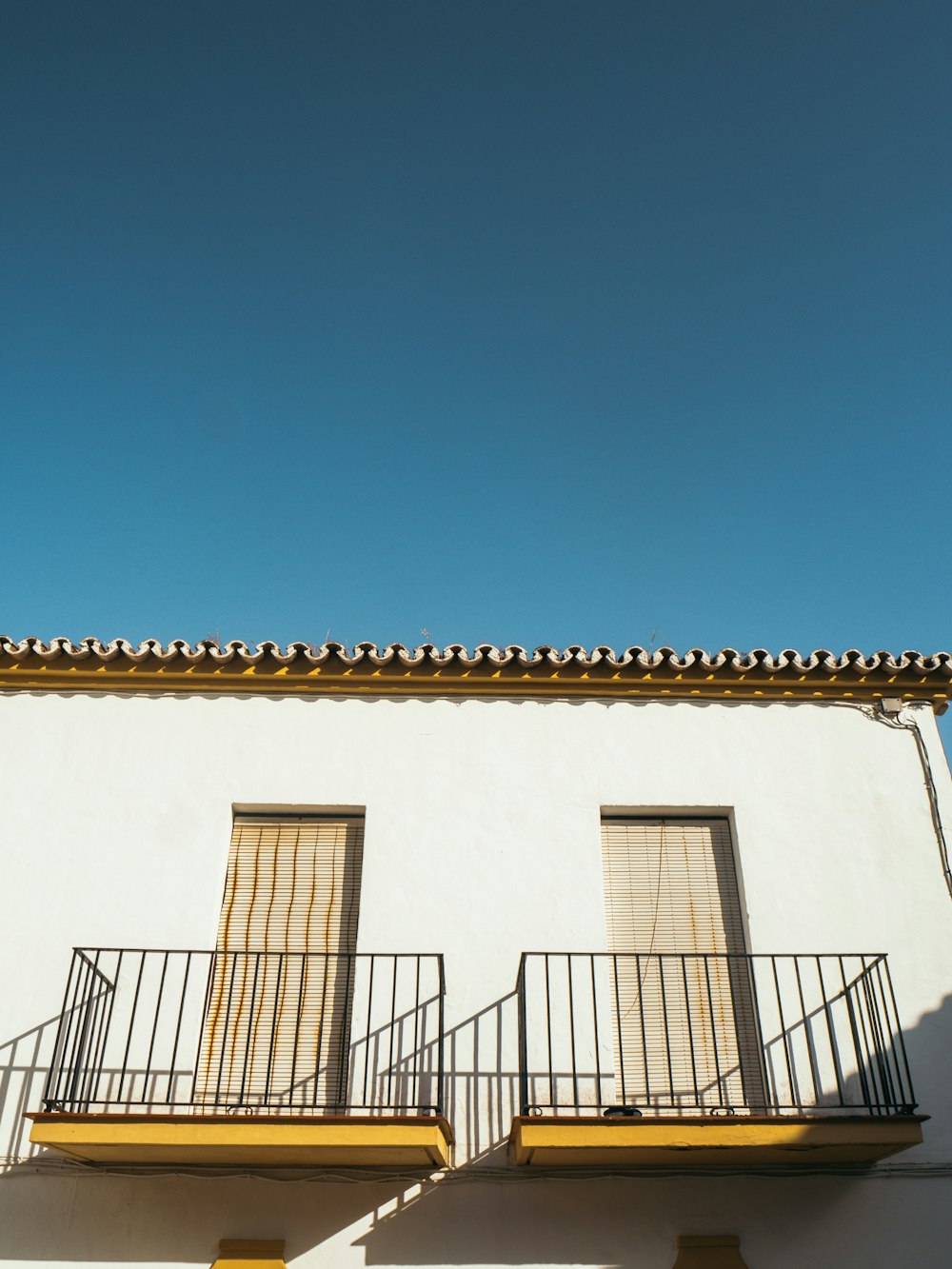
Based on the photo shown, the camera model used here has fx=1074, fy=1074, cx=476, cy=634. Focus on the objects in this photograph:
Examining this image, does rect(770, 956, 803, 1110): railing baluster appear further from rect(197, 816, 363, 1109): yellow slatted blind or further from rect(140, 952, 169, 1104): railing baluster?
rect(140, 952, 169, 1104): railing baluster

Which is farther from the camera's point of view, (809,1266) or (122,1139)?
(809,1266)

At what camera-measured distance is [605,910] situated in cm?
742

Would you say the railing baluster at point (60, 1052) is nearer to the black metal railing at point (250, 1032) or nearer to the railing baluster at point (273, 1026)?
the black metal railing at point (250, 1032)

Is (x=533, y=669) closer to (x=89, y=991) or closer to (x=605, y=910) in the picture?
(x=605, y=910)

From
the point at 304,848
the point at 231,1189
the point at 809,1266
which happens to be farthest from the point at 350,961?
the point at 809,1266

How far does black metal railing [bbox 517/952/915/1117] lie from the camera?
6.80 metres

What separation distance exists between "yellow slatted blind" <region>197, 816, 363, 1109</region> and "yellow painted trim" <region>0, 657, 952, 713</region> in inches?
41.1

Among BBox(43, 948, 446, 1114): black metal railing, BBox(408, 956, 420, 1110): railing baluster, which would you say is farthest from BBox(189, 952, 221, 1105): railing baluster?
BBox(408, 956, 420, 1110): railing baluster

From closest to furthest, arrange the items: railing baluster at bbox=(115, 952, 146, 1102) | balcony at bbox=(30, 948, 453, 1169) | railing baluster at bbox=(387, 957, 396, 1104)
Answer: balcony at bbox=(30, 948, 453, 1169)
railing baluster at bbox=(115, 952, 146, 1102)
railing baluster at bbox=(387, 957, 396, 1104)

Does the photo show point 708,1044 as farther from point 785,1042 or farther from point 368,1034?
point 368,1034

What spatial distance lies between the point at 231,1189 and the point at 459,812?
276 cm

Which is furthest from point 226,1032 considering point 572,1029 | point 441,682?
point 441,682

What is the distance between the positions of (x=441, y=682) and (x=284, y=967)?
7.60ft

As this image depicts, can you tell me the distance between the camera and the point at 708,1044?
7.07 meters
